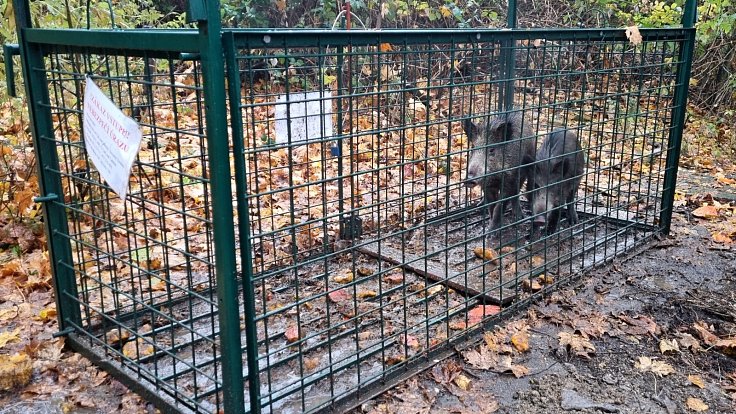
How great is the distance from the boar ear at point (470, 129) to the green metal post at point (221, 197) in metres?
2.60

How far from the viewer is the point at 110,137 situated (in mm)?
2627

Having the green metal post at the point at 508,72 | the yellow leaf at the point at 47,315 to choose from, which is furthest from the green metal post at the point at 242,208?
the green metal post at the point at 508,72

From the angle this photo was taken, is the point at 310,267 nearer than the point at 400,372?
No

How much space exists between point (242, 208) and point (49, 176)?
1.54 metres

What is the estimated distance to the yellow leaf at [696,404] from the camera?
119 inches

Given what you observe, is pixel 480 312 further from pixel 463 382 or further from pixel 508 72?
pixel 508 72

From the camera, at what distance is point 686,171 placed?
7512 mm

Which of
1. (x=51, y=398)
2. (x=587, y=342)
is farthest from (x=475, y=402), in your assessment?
(x=51, y=398)

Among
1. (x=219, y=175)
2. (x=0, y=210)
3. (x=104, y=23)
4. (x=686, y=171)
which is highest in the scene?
(x=104, y=23)

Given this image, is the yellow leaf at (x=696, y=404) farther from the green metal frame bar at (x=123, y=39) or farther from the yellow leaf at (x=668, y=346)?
the green metal frame bar at (x=123, y=39)

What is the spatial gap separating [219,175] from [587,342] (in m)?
2.40

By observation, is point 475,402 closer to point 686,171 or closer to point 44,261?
point 44,261

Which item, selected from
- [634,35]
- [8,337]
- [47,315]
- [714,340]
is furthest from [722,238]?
[8,337]

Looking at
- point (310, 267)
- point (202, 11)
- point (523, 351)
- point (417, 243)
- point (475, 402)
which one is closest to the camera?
point (202, 11)
